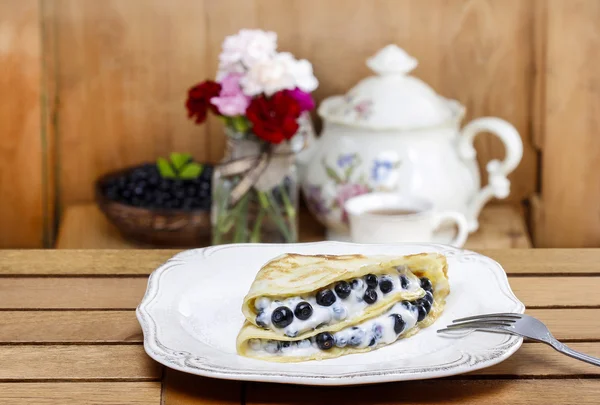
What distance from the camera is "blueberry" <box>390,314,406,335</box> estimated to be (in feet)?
2.72

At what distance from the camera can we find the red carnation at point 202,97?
1.58 metres

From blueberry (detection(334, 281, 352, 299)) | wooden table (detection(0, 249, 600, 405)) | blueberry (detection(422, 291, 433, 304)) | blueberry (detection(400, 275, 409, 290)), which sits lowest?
wooden table (detection(0, 249, 600, 405))

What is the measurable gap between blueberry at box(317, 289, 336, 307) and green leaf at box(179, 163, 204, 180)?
97cm

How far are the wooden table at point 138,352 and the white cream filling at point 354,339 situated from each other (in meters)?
0.04

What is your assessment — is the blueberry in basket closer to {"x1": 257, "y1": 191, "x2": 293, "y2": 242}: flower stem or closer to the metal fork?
{"x1": 257, "y1": 191, "x2": 293, "y2": 242}: flower stem

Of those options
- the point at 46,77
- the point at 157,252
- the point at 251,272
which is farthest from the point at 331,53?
the point at 251,272

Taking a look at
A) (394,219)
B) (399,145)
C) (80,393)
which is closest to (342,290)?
(80,393)

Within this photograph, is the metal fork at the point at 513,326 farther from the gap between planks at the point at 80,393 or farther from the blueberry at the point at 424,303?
the gap between planks at the point at 80,393

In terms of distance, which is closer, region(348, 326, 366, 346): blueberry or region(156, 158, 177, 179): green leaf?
region(348, 326, 366, 346): blueberry

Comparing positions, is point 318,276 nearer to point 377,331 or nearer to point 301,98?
point 377,331

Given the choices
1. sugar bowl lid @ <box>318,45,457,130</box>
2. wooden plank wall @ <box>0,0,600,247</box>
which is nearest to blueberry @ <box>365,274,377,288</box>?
sugar bowl lid @ <box>318,45,457,130</box>

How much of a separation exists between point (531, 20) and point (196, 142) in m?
0.71

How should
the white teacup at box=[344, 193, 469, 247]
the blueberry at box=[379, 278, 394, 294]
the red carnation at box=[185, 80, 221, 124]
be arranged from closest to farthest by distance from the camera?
the blueberry at box=[379, 278, 394, 294] < the white teacup at box=[344, 193, 469, 247] < the red carnation at box=[185, 80, 221, 124]

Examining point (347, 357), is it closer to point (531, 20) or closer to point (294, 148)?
point (294, 148)
